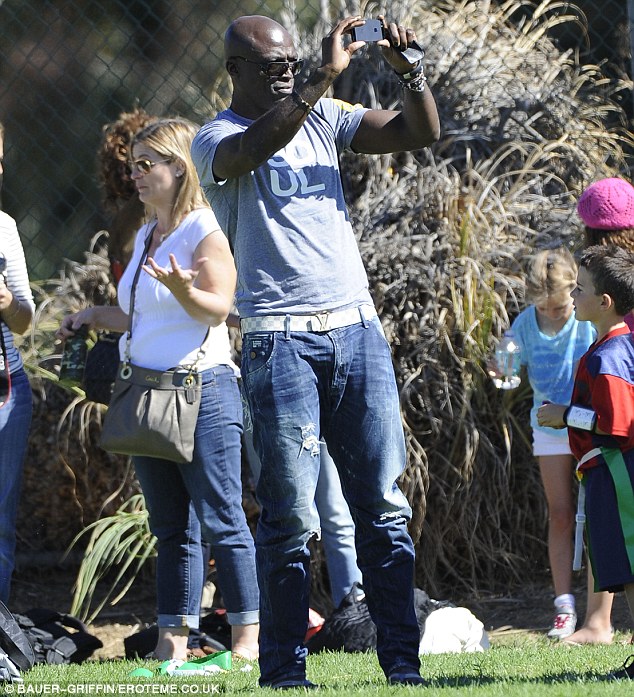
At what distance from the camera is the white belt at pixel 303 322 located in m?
3.39

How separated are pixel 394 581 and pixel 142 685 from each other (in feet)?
2.83

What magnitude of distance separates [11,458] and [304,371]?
5.90ft

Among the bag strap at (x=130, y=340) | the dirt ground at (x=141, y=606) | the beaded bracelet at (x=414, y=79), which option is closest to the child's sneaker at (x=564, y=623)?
the dirt ground at (x=141, y=606)

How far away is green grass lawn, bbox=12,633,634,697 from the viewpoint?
3.33m

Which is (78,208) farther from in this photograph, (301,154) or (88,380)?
(301,154)

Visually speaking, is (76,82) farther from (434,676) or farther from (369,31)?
(434,676)

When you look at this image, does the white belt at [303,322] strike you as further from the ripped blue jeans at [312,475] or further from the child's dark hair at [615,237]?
the child's dark hair at [615,237]

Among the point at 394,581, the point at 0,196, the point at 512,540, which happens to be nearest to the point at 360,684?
the point at 394,581

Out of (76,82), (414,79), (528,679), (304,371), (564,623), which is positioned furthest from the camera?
(76,82)

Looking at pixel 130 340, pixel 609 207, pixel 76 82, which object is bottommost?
pixel 130 340

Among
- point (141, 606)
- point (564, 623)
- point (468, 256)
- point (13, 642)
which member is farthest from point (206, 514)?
point (468, 256)

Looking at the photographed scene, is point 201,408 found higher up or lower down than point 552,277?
lower down

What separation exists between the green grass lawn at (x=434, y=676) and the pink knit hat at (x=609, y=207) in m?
1.63

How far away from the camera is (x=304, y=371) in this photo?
3.37 meters
